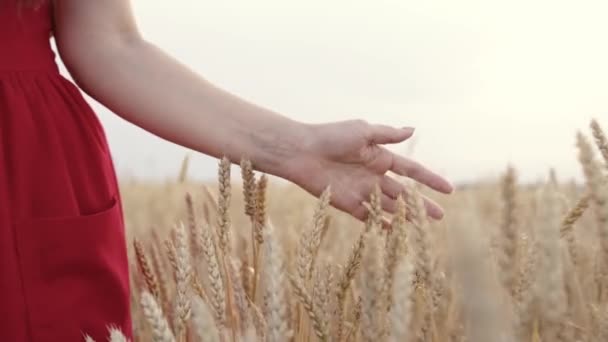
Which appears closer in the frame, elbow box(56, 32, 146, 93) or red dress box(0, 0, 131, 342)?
red dress box(0, 0, 131, 342)

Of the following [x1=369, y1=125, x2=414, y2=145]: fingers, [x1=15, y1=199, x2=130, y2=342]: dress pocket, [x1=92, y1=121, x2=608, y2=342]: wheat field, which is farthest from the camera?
[x1=369, y1=125, x2=414, y2=145]: fingers

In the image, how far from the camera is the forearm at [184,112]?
4.28 ft

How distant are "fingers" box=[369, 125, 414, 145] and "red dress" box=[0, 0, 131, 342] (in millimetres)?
375

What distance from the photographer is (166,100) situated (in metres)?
1.31

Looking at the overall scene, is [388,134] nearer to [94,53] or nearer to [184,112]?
[184,112]

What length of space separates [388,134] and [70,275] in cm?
48

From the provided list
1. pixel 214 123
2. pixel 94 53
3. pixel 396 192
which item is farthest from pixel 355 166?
pixel 94 53

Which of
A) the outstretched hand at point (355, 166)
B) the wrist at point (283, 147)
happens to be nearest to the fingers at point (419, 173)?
the outstretched hand at point (355, 166)

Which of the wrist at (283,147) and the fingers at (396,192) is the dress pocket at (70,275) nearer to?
the wrist at (283,147)

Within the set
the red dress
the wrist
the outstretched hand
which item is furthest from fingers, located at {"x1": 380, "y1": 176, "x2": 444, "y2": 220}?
the red dress

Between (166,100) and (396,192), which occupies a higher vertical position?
(166,100)

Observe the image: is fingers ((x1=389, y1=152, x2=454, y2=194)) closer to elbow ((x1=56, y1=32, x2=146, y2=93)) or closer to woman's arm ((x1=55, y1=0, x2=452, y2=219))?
woman's arm ((x1=55, y1=0, x2=452, y2=219))

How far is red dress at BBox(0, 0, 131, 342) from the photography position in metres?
1.08

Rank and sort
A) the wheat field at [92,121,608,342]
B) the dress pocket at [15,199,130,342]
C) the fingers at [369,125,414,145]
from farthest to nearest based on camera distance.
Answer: the fingers at [369,125,414,145] < the dress pocket at [15,199,130,342] < the wheat field at [92,121,608,342]
